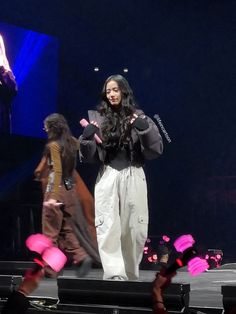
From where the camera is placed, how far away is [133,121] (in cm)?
305

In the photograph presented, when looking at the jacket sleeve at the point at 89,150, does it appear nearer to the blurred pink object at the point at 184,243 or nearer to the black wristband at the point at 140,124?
the black wristband at the point at 140,124

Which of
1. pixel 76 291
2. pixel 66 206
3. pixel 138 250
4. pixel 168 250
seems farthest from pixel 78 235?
pixel 168 250

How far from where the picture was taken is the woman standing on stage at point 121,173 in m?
3.03

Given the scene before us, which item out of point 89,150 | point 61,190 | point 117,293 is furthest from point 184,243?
point 61,190

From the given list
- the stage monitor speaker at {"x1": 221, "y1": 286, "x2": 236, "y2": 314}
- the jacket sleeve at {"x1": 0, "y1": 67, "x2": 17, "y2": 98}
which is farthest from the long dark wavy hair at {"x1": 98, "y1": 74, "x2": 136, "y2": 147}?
the jacket sleeve at {"x1": 0, "y1": 67, "x2": 17, "y2": 98}

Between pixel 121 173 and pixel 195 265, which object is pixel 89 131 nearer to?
pixel 121 173

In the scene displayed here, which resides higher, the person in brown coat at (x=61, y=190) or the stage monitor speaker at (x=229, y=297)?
the person in brown coat at (x=61, y=190)

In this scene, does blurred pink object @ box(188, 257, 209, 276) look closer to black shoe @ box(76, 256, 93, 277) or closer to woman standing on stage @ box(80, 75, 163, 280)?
woman standing on stage @ box(80, 75, 163, 280)

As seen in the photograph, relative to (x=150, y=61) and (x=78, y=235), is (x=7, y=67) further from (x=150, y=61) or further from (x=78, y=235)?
(x=78, y=235)

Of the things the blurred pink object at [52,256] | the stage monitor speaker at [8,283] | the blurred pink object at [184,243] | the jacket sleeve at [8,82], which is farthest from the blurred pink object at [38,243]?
the jacket sleeve at [8,82]

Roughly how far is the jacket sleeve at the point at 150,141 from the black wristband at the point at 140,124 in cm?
2

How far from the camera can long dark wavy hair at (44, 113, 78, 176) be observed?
14.5 feet

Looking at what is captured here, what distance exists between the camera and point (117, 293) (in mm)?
2521

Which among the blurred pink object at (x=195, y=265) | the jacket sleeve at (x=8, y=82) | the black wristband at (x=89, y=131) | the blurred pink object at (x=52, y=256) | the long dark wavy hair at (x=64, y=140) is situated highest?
the jacket sleeve at (x=8, y=82)
